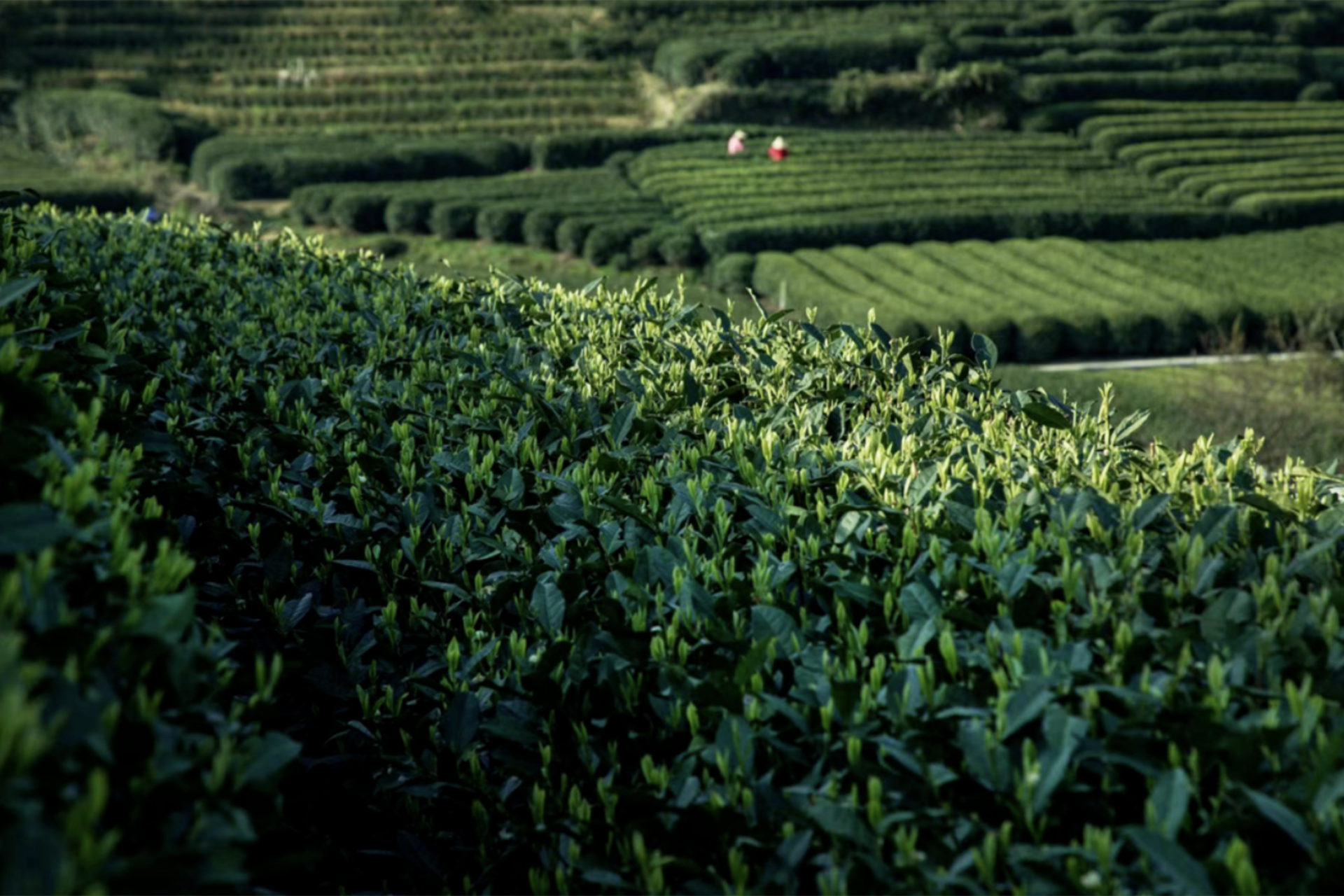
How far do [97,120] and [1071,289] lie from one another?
94.3 ft

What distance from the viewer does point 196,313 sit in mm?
4855

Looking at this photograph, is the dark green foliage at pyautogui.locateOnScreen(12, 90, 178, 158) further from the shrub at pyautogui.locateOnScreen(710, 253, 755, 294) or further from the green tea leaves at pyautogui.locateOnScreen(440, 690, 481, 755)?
the green tea leaves at pyautogui.locateOnScreen(440, 690, 481, 755)

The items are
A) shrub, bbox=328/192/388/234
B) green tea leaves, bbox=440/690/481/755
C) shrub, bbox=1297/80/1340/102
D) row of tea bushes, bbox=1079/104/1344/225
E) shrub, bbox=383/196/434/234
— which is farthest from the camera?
shrub, bbox=1297/80/1340/102

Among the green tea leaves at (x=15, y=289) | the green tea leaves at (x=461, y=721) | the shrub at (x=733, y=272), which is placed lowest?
the shrub at (x=733, y=272)

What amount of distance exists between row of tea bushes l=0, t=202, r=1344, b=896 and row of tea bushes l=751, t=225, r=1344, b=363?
17.0 meters

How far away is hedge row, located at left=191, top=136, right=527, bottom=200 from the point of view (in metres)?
32.1

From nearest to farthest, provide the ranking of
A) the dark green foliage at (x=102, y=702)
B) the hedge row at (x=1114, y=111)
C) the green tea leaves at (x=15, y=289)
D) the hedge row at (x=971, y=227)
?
the dark green foliage at (x=102, y=702) < the green tea leaves at (x=15, y=289) < the hedge row at (x=971, y=227) < the hedge row at (x=1114, y=111)

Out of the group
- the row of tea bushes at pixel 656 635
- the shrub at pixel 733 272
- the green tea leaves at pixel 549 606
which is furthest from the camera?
the shrub at pixel 733 272

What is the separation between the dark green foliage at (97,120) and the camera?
35562 mm

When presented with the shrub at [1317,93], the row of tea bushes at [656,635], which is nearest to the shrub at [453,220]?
the row of tea bushes at [656,635]

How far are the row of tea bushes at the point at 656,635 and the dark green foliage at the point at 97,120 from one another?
3498cm

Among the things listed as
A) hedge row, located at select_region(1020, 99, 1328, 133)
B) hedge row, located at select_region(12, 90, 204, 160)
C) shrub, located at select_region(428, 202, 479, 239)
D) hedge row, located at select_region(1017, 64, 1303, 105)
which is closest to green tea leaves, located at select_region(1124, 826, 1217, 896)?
shrub, located at select_region(428, 202, 479, 239)

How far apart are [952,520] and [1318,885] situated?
3.86 ft

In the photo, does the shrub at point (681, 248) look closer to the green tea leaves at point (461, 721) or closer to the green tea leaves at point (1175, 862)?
the green tea leaves at point (461, 721)
